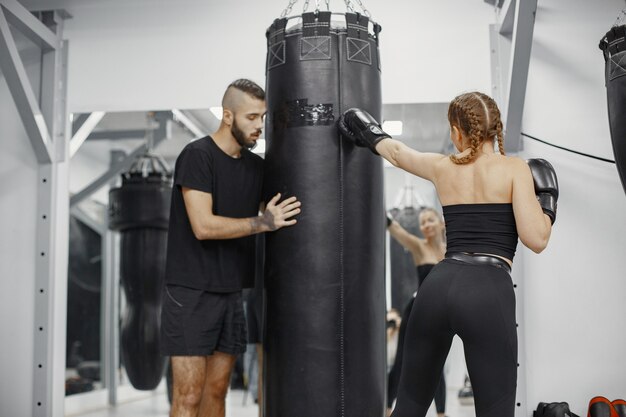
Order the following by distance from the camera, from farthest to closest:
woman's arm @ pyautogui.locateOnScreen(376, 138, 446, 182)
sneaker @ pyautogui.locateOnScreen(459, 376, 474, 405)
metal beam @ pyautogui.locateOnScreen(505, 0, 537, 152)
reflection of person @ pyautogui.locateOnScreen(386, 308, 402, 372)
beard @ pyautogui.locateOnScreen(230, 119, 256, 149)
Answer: reflection of person @ pyautogui.locateOnScreen(386, 308, 402, 372)
sneaker @ pyautogui.locateOnScreen(459, 376, 474, 405)
metal beam @ pyautogui.locateOnScreen(505, 0, 537, 152)
beard @ pyautogui.locateOnScreen(230, 119, 256, 149)
woman's arm @ pyautogui.locateOnScreen(376, 138, 446, 182)

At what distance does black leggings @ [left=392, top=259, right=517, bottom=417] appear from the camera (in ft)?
6.61

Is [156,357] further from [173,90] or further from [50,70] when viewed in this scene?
[50,70]

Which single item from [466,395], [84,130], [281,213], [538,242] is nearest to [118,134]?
[84,130]

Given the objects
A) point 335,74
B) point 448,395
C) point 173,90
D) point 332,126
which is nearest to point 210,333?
point 332,126

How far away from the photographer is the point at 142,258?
4160mm

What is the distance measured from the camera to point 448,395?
4.29 m

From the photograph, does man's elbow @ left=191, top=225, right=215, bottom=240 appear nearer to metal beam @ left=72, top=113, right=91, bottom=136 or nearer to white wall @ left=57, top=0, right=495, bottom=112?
white wall @ left=57, top=0, right=495, bottom=112

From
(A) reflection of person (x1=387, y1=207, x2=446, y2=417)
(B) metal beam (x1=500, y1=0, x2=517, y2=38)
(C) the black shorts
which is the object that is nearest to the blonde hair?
(C) the black shorts

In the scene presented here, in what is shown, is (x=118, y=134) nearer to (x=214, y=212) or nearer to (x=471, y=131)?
(x=214, y=212)

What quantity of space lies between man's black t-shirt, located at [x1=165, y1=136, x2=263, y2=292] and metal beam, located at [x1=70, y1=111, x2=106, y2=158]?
157 centimetres

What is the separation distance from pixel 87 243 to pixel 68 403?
112 cm

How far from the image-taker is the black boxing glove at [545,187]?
2210 mm

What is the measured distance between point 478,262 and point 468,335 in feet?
Answer: 0.75

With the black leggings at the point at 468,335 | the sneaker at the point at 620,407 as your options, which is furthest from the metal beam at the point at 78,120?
the sneaker at the point at 620,407
